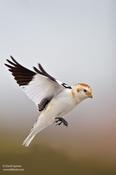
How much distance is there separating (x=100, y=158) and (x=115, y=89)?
0.85 ft

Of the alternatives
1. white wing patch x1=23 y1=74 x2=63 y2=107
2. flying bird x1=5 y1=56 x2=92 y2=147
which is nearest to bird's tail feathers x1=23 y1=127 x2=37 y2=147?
flying bird x1=5 y1=56 x2=92 y2=147

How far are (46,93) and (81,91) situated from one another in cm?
12

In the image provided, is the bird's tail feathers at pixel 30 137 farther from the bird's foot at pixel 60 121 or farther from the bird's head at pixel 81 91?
the bird's head at pixel 81 91

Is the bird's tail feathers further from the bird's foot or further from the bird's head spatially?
the bird's head

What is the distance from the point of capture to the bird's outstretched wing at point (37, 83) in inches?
70.2

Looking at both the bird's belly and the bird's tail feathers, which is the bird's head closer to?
the bird's belly

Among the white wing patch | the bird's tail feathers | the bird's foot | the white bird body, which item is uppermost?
the white wing patch

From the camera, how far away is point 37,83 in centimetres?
178

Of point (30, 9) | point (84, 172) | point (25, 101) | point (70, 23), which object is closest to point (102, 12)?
point (70, 23)

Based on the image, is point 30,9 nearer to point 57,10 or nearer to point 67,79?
point 57,10

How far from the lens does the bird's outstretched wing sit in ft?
5.85

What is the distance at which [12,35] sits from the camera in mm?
1829

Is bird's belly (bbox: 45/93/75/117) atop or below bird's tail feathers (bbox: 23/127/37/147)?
atop

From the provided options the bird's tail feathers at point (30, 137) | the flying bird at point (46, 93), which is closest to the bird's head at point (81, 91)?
the flying bird at point (46, 93)
